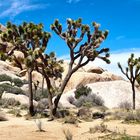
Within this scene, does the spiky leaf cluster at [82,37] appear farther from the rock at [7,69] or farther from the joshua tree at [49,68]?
the rock at [7,69]

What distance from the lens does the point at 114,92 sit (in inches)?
1412

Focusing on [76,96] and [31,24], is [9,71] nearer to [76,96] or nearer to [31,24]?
[76,96]

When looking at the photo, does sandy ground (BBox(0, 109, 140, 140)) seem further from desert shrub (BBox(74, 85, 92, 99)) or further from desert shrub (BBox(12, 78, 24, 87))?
desert shrub (BBox(12, 78, 24, 87))

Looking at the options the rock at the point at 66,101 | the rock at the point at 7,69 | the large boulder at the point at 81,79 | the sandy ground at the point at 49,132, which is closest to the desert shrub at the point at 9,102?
the rock at the point at 66,101

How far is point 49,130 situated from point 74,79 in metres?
33.2

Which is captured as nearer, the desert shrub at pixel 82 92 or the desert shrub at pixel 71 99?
the desert shrub at pixel 71 99

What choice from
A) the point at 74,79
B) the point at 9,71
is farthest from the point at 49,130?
the point at 9,71

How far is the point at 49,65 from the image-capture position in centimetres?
2267

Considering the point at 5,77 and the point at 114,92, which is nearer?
the point at 114,92

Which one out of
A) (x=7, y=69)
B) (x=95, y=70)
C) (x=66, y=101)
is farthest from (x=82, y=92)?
(x=95, y=70)

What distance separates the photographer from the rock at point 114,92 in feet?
113

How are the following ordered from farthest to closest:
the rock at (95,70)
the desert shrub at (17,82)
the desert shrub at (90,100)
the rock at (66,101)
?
the rock at (95,70) → the desert shrub at (17,82) → the desert shrub at (90,100) → the rock at (66,101)

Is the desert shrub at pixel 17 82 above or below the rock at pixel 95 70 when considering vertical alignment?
below

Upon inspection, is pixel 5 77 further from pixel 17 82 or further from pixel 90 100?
pixel 90 100
